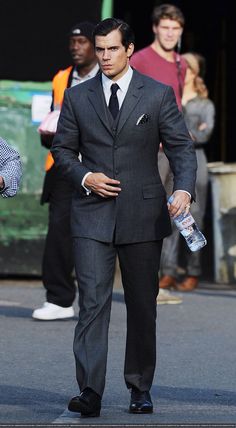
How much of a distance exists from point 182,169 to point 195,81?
230 inches

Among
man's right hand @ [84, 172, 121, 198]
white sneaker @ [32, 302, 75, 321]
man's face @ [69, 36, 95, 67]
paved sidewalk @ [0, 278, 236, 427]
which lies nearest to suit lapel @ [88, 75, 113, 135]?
man's right hand @ [84, 172, 121, 198]

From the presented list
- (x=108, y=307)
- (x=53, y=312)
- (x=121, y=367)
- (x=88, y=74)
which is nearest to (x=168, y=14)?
(x=88, y=74)

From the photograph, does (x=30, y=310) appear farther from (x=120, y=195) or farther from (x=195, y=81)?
(x=120, y=195)

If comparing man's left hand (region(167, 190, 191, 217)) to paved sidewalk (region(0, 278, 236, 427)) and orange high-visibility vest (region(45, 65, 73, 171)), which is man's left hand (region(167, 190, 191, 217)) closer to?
paved sidewalk (region(0, 278, 236, 427))

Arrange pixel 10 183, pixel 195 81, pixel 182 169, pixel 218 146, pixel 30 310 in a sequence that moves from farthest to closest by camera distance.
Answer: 1. pixel 218 146
2. pixel 195 81
3. pixel 30 310
4. pixel 182 169
5. pixel 10 183

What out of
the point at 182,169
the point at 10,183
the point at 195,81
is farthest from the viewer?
the point at 195,81

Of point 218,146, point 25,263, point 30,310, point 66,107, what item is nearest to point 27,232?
point 25,263

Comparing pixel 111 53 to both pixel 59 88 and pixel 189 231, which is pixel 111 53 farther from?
pixel 59 88

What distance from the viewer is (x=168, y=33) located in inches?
440

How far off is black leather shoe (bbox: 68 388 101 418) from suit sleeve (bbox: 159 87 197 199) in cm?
110

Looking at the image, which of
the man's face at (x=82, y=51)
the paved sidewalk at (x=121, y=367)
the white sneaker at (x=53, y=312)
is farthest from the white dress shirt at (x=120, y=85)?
the white sneaker at (x=53, y=312)

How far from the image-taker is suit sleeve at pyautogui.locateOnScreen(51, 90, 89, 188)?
7.29 metres

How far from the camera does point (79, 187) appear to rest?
284 inches

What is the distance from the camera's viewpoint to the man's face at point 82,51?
1025 cm
